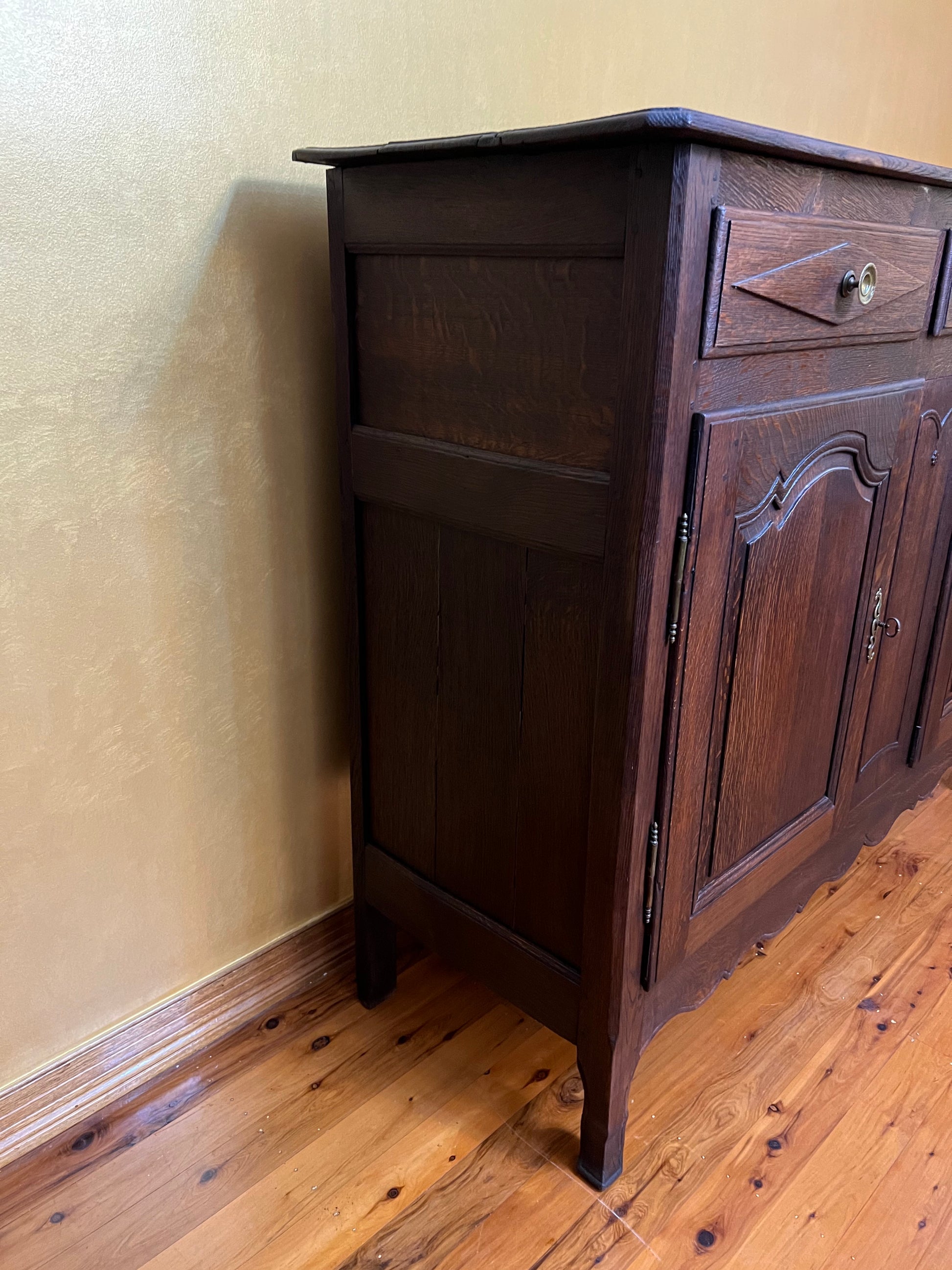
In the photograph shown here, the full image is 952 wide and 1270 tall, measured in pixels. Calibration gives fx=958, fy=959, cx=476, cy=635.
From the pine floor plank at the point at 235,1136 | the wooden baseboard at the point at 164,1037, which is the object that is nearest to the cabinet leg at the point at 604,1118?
the pine floor plank at the point at 235,1136

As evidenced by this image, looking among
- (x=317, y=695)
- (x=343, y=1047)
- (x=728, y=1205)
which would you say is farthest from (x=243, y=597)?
(x=728, y=1205)

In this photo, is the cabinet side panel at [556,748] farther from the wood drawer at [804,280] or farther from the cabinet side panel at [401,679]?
the wood drawer at [804,280]

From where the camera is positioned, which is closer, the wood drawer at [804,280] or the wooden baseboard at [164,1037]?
the wood drawer at [804,280]

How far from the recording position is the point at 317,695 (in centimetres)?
136

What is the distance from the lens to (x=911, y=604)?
56.1 inches

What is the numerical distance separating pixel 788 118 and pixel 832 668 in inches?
44.6

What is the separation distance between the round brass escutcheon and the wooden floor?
1014mm

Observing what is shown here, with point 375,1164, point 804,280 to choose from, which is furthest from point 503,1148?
point 804,280

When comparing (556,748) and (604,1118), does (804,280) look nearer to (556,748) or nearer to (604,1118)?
(556,748)

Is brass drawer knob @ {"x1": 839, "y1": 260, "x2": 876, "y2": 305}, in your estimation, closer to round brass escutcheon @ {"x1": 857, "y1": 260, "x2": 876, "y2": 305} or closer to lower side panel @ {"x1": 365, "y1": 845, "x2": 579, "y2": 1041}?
round brass escutcheon @ {"x1": 857, "y1": 260, "x2": 876, "y2": 305}

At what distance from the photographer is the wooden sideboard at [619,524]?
0.86 m

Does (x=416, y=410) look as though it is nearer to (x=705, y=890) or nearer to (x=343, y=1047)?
(x=705, y=890)

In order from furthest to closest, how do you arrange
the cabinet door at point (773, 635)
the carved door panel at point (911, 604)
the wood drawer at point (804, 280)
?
1. the carved door panel at point (911, 604)
2. the cabinet door at point (773, 635)
3. the wood drawer at point (804, 280)

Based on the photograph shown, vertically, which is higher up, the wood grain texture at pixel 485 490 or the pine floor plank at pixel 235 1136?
Result: the wood grain texture at pixel 485 490
